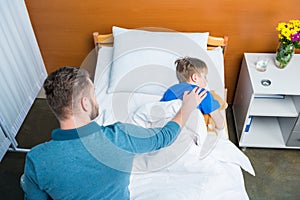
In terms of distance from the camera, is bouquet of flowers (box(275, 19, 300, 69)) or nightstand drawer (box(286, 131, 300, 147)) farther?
nightstand drawer (box(286, 131, 300, 147))

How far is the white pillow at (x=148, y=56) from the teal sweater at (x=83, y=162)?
0.96 m

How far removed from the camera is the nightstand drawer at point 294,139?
6.89ft

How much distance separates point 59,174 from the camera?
0.92 meters

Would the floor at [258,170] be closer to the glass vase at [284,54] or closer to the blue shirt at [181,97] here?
the glass vase at [284,54]

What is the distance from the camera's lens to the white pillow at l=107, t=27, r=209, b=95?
1969 mm

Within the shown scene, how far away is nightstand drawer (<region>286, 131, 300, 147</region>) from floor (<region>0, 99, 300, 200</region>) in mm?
93

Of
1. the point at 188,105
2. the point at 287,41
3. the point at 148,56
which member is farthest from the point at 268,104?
the point at 188,105

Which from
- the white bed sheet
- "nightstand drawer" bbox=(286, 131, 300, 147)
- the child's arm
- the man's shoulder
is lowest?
"nightstand drawer" bbox=(286, 131, 300, 147)

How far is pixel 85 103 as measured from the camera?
94cm

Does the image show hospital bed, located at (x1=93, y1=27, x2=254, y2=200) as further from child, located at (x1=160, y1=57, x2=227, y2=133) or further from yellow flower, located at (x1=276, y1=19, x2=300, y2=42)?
yellow flower, located at (x1=276, y1=19, x2=300, y2=42)

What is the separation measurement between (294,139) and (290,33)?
73 cm

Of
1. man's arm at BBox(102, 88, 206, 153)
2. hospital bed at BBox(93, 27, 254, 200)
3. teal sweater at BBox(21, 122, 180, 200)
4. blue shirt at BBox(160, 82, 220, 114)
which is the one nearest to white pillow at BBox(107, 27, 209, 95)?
hospital bed at BBox(93, 27, 254, 200)

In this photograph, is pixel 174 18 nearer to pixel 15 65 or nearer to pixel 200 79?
pixel 200 79

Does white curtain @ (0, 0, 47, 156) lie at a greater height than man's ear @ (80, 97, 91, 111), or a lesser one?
lesser
